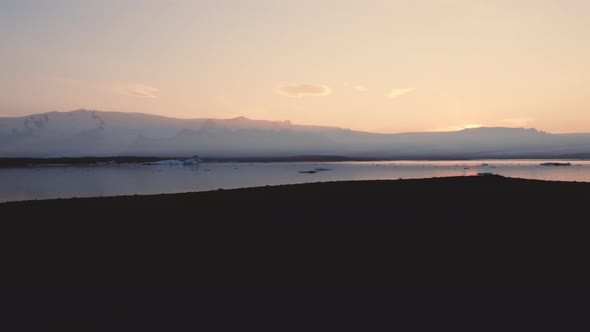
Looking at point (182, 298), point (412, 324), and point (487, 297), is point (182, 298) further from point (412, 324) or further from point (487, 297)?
point (487, 297)

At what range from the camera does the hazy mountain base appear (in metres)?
7.70

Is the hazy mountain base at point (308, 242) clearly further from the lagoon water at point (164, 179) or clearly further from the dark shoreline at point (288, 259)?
the lagoon water at point (164, 179)

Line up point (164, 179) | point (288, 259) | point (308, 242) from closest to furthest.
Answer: point (288, 259) → point (308, 242) → point (164, 179)

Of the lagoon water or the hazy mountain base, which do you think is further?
the lagoon water

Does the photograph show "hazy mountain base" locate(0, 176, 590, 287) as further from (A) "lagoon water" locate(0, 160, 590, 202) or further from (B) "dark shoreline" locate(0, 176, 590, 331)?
(A) "lagoon water" locate(0, 160, 590, 202)

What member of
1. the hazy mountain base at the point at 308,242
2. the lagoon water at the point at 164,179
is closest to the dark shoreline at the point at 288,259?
the hazy mountain base at the point at 308,242

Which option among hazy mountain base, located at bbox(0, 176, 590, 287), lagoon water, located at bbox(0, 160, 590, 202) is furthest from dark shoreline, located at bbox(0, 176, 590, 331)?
lagoon water, located at bbox(0, 160, 590, 202)

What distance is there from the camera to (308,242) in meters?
10.3

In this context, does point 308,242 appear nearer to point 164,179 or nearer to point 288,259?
point 288,259

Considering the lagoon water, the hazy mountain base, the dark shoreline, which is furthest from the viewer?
the lagoon water

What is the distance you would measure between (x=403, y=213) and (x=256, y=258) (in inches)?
255

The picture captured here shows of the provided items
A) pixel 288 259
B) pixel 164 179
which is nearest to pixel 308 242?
pixel 288 259

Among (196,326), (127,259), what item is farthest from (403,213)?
(196,326)

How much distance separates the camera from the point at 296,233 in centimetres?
1130
